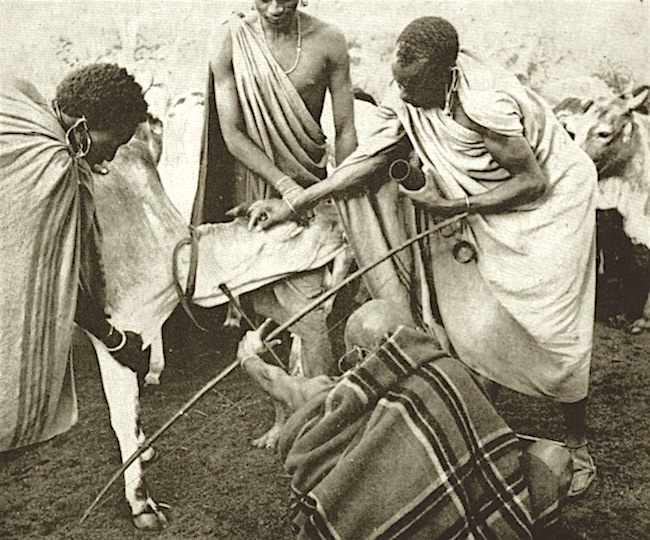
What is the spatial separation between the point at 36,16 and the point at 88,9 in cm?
20

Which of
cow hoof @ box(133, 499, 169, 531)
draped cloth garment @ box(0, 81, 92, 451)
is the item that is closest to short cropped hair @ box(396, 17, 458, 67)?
draped cloth garment @ box(0, 81, 92, 451)

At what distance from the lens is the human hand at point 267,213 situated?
3713 mm

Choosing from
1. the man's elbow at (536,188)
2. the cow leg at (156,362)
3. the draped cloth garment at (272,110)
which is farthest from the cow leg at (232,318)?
the man's elbow at (536,188)

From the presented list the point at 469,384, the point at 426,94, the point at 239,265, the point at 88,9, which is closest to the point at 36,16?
the point at 88,9

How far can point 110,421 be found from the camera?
12.2 ft

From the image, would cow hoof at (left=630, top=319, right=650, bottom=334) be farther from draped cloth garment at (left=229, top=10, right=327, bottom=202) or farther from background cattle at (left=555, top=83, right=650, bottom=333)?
draped cloth garment at (left=229, top=10, right=327, bottom=202)

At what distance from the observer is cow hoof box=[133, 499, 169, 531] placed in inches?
141

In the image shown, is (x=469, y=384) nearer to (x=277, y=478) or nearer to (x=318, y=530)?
(x=318, y=530)

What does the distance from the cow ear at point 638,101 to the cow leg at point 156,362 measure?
6.51ft

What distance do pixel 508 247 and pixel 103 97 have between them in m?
1.53

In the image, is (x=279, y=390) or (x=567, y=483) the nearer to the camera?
(x=567, y=483)

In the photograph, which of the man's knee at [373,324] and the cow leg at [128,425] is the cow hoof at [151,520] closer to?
the cow leg at [128,425]

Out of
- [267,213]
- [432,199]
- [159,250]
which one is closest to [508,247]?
[432,199]

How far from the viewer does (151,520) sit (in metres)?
3.59
